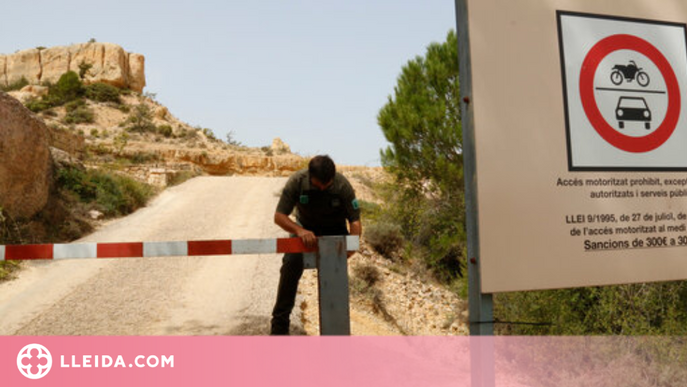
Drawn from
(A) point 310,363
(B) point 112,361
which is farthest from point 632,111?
(B) point 112,361

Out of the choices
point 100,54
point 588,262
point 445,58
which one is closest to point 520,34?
point 588,262

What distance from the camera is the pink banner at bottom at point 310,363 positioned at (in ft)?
11.4

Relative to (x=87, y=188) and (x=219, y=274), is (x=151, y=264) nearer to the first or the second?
(x=219, y=274)

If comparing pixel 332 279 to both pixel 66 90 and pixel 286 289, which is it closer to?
pixel 286 289

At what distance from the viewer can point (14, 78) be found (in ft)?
199

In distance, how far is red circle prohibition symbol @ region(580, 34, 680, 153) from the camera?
2684 mm

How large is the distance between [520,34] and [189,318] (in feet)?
15.5

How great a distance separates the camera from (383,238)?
39.4ft

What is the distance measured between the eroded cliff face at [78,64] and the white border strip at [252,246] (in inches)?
2282

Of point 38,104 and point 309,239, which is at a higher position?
point 38,104

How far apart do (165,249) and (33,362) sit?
144cm

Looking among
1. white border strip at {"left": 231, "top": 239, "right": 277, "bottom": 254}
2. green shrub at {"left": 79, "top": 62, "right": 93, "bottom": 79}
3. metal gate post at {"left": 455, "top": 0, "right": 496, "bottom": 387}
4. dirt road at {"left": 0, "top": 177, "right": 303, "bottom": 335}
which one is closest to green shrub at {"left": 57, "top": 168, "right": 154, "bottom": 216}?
dirt road at {"left": 0, "top": 177, "right": 303, "bottom": 335}

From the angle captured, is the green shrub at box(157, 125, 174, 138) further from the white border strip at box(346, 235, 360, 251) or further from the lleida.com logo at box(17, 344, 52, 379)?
the white border strip at box(346, 235, 360, 251)

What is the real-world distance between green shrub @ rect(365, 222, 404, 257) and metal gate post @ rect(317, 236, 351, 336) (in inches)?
350
